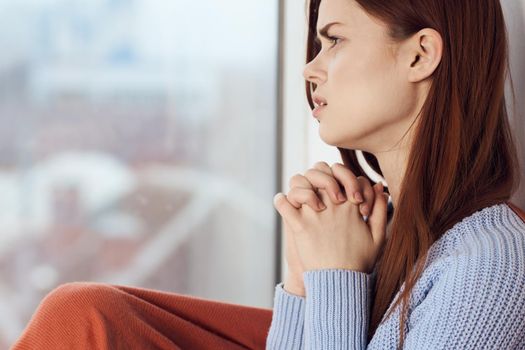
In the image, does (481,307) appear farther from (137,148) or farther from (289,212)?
(137,148)

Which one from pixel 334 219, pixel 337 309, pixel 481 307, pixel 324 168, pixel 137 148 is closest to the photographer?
pixel 481 307

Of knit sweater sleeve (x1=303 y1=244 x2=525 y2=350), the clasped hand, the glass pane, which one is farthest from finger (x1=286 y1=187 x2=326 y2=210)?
the glass pane


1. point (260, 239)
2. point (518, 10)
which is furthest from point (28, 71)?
point (518, 10)

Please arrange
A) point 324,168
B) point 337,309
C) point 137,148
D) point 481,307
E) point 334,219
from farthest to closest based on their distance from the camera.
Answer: point 137,148 < point 324,168 < point 334,219 < point 337,309 < point 481,307

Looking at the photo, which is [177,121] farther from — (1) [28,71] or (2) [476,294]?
(2) [476,294]

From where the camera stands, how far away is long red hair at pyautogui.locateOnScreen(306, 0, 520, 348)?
115 centimetres

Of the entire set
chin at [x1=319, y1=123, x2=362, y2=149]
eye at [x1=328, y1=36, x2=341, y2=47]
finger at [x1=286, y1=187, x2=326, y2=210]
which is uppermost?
eye at [x1=328, y1=36, x2=341, y2=47]

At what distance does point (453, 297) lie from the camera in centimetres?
97

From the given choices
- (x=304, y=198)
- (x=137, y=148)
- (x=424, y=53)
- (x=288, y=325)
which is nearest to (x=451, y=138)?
(x=424, y=53)

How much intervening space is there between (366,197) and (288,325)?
0.80ft

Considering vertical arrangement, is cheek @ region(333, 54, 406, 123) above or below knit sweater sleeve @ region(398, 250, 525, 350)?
above

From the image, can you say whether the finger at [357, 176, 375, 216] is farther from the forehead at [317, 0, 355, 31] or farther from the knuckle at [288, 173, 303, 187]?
the forehead at [317, 0, 355, 31]

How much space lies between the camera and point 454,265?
3.30 ft

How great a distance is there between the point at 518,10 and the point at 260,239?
1.33 m
